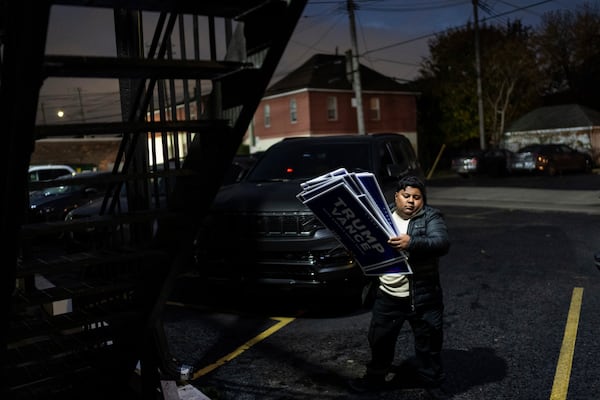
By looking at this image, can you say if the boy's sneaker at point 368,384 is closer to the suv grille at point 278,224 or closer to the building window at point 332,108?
the suv grille at point 278,224

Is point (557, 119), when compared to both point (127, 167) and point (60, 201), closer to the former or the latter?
point (60, 201)

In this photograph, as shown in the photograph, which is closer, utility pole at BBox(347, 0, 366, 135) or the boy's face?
the boy's face

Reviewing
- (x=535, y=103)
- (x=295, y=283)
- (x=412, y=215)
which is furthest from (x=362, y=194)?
(x=535, y=103)

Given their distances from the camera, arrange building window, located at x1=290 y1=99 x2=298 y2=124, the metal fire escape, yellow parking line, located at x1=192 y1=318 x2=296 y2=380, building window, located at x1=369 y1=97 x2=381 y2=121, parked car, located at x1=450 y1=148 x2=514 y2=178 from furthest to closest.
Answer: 1. building window, located at x1=369 y1=97 x2=381 y2=121
2. building window, located at x1=290 y1=99 x2=298 y2=124
3. parked car, located at x1=450 y1=148 x2=514 y2=178
4. yellow parking line, located at x1=192 y1=318 x2=296 y2=380
5. the metal fire escape

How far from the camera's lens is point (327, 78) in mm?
40281

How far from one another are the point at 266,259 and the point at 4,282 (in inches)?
153

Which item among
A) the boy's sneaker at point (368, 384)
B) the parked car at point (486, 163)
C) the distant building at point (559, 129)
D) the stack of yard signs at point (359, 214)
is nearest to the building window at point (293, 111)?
the parked car at point (486, 163)

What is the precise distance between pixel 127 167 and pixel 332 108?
36669 mm

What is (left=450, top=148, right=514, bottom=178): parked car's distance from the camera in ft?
97.3

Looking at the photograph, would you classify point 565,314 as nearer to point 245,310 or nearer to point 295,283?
point 295,283

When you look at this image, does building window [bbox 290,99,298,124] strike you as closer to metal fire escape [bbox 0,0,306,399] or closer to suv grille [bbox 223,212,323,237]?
suv grille [bbox 223,212,323,237]

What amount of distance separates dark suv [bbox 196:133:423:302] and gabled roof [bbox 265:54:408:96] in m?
32.1

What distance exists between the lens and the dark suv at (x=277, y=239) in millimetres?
6000

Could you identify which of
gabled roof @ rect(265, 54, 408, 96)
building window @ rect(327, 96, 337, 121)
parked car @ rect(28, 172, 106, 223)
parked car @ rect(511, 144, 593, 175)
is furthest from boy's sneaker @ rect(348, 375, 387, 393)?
building window @ rect(327, 96, 337, 121)
